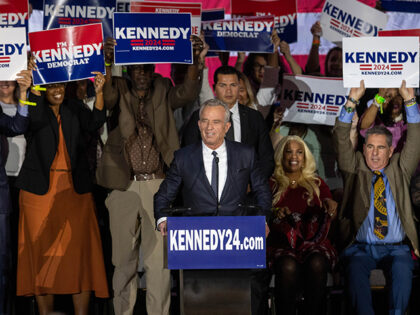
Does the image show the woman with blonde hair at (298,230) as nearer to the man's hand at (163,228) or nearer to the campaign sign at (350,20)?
the man's hand at (163,228)

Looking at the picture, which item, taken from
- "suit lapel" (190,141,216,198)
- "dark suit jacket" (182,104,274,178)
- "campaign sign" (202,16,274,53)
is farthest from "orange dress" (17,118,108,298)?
"campaign sign" (202,16,274,53)

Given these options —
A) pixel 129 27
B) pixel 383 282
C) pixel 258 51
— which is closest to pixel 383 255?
pixel 383 282

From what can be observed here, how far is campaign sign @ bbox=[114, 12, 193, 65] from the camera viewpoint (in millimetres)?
5145

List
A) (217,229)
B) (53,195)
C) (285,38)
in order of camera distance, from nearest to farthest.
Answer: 1. (217,229)
2. (53,195)
3. (285,38)

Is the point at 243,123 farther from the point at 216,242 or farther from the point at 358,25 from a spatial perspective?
the point at 216,242

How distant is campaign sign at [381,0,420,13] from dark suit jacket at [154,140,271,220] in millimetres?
2771

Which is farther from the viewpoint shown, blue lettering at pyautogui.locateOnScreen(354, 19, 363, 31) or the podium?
blue lettering at pyautogui.locateOnScreen(354, 19, 363, 31)

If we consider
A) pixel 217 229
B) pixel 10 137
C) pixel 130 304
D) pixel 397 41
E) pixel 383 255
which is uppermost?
pixel 397 41

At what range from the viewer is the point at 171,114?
518 centimetres

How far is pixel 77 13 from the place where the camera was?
5676 millimetres

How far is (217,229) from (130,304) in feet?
5.42

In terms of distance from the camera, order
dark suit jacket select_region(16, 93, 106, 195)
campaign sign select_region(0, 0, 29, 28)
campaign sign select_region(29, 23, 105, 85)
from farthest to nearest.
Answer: campaign sign select_region(0, 0, 29, 28), campaign sign select_region(29, 23, 105, 85), dark suit jacket select_region(16, 93, 106, 195)

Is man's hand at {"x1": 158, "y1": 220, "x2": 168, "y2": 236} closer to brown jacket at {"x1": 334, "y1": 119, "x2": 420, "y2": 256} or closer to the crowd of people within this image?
the crowd of people

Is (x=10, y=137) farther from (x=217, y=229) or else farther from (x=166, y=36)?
(x=217, y=229)
